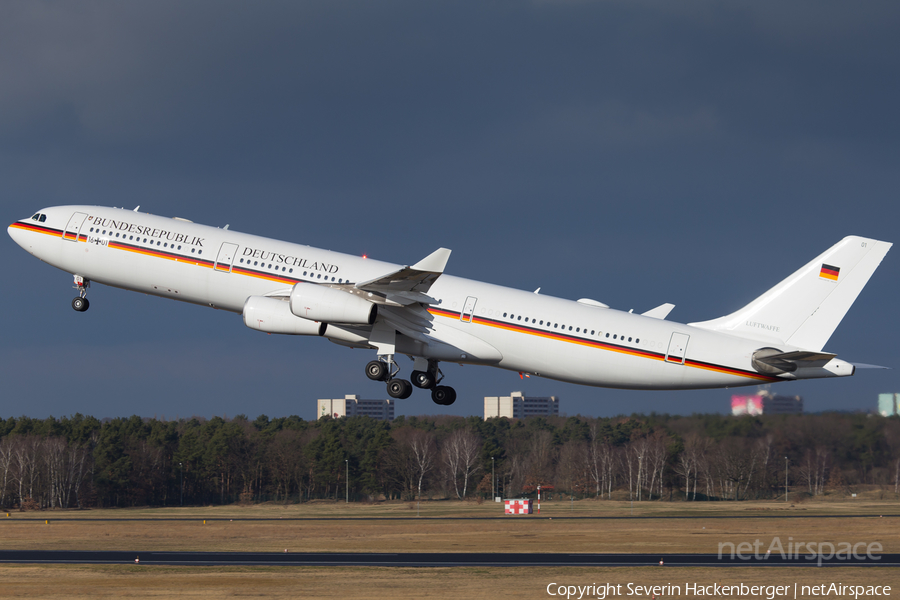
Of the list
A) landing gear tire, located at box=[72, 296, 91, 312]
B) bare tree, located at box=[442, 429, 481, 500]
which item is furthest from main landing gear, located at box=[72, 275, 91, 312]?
bare tree, located at box=[442, 429, 481, 500]

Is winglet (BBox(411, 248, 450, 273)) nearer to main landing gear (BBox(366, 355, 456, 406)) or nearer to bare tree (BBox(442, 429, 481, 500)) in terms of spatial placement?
main landing gear (BBox(366, 355, 456, 406))

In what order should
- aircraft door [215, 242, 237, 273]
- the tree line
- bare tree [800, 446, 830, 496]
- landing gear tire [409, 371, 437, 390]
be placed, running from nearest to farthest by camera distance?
aircraft door [215, 242, 237, 273]
landing gear tire [409, 371, 437, 390]
bare tree [800, 446, 830, 496]
the tree line

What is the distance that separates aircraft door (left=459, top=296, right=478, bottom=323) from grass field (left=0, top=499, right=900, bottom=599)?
11.2 m

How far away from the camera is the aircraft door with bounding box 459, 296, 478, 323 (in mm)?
42562

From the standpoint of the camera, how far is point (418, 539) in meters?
55.9

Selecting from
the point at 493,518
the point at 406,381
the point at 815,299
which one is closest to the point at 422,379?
the point at 406,381

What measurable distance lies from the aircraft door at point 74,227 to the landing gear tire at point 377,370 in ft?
53.7

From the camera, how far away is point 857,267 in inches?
1631

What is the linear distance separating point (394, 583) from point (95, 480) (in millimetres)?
97152

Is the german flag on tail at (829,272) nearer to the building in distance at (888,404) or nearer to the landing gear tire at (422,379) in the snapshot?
the building in distance at (888,404)

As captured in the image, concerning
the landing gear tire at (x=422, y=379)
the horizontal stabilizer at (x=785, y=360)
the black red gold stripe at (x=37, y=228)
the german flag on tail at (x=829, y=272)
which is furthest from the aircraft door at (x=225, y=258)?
the german flag on tail at (x=829, y=272)

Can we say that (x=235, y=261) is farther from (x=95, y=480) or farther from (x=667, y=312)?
(x=95, y=480)

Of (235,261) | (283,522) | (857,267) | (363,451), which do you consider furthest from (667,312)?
(363,451)

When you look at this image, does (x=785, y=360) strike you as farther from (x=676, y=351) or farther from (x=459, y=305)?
(x=459, y=305)
